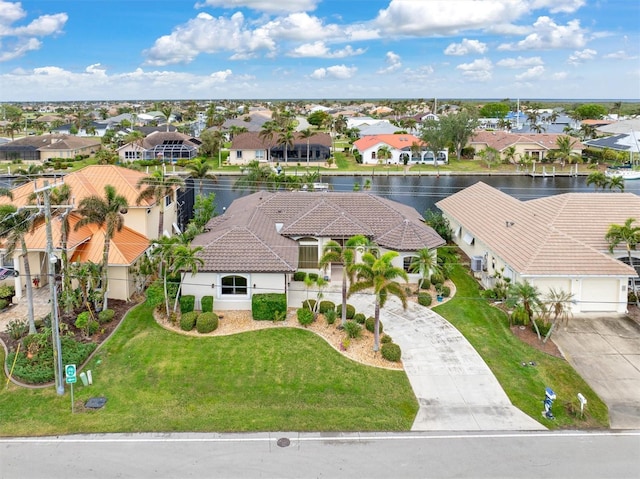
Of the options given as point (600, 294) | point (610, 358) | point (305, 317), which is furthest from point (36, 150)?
point (610, 358)

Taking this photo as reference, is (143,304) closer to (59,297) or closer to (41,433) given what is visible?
(59,297)

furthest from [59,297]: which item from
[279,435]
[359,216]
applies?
[359,216]

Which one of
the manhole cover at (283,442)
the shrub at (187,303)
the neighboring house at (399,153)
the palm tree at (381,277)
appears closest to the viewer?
the manhole cover at (283,442)

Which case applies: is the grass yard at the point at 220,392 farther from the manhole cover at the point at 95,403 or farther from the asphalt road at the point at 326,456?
the asphalt road at the point at 326,456

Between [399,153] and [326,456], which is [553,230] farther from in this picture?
[399,153]

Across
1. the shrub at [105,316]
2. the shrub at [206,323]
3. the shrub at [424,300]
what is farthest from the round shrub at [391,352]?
the shrub at [105,316]

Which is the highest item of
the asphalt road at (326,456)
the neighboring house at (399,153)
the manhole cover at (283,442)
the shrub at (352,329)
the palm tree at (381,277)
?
the neighboring house at (399,153)

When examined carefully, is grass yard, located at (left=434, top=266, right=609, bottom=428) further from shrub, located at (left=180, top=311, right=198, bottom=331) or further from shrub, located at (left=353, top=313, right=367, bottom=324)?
shrub, located at (left=180, top=311, right=198, bottom=331)
